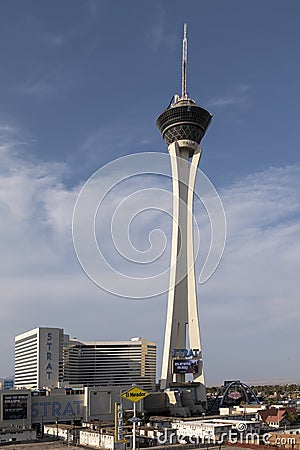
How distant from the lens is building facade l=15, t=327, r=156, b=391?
4099 inches

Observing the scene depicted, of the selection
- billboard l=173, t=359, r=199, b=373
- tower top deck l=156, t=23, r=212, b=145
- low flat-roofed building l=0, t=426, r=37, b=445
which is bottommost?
low flat-roofed building l=0, t=426, r=37, b=445

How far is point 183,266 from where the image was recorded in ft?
293

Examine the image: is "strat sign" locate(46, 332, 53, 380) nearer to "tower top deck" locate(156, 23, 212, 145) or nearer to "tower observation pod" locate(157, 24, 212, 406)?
"tower observation pod" locate(157, 24, 212, 406)

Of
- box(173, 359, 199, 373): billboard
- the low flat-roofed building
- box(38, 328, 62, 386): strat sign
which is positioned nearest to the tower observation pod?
box(173, 359, 199, 373): billboard

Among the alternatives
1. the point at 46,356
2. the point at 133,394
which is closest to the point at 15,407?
the point at 46,356

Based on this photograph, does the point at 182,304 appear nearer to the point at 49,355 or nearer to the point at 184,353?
the point at 184,353

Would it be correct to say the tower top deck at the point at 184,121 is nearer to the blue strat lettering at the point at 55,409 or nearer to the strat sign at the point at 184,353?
the strat sign at the point at 184,353

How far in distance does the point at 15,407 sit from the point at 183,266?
35629 mm

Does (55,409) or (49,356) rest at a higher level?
(49,356)

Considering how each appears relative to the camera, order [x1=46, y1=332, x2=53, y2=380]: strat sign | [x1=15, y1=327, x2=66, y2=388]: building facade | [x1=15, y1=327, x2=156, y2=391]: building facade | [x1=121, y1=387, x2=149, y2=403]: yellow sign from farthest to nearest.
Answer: [x1=15, y1=327, x2=156, y2=391]: building facade < [x1=46, y1=332, x2=53, y2=380]: strat sign < [x1=15, y1=327, x2=66, y2=388]: building facade < [x1=121, y1=387, x2=149, y2=403]: yellow sign

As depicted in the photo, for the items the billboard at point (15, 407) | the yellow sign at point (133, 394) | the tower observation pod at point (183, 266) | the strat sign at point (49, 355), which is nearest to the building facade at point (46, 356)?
the strat sign at point (49, 355)

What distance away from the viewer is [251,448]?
155ft

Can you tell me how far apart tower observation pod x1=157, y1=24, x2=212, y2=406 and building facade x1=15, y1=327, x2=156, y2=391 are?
2154 cm

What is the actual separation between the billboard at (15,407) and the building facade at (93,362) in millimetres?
31608
